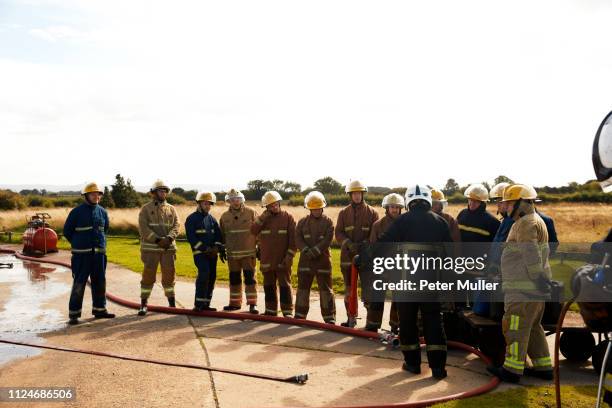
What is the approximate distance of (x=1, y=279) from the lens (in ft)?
47.7

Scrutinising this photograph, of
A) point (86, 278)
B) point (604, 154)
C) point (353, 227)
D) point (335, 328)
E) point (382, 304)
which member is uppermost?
point (604, 154)

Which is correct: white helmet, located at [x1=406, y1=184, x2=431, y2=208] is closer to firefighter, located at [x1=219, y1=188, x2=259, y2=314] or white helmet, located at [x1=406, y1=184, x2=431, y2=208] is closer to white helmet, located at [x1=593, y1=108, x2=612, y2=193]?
white helmet, located at [x1=593, y1=108, x2=612, y2=193]

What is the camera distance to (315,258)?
9141 mm

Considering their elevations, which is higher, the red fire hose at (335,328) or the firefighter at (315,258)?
the firefighter at (315,258)

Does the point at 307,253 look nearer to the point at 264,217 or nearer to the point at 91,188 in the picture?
the point at 264,217

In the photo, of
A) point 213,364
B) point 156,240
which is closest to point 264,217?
point 156,240

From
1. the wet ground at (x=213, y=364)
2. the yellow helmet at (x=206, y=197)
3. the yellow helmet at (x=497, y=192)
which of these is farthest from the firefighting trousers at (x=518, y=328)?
the yellow helmet at (x=206, y=197)

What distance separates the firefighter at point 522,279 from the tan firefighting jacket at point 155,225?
5757 millimetres

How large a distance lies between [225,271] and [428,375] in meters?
9.62

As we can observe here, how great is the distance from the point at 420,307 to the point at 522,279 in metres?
1.17

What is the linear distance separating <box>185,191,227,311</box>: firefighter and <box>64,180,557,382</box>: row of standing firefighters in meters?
0.02

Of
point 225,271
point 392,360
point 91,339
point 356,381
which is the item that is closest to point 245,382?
point 356,381

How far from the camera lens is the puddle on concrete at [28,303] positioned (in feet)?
27.8

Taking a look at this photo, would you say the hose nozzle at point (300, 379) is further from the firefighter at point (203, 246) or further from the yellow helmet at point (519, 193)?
the firefighter at point (203, 246)
